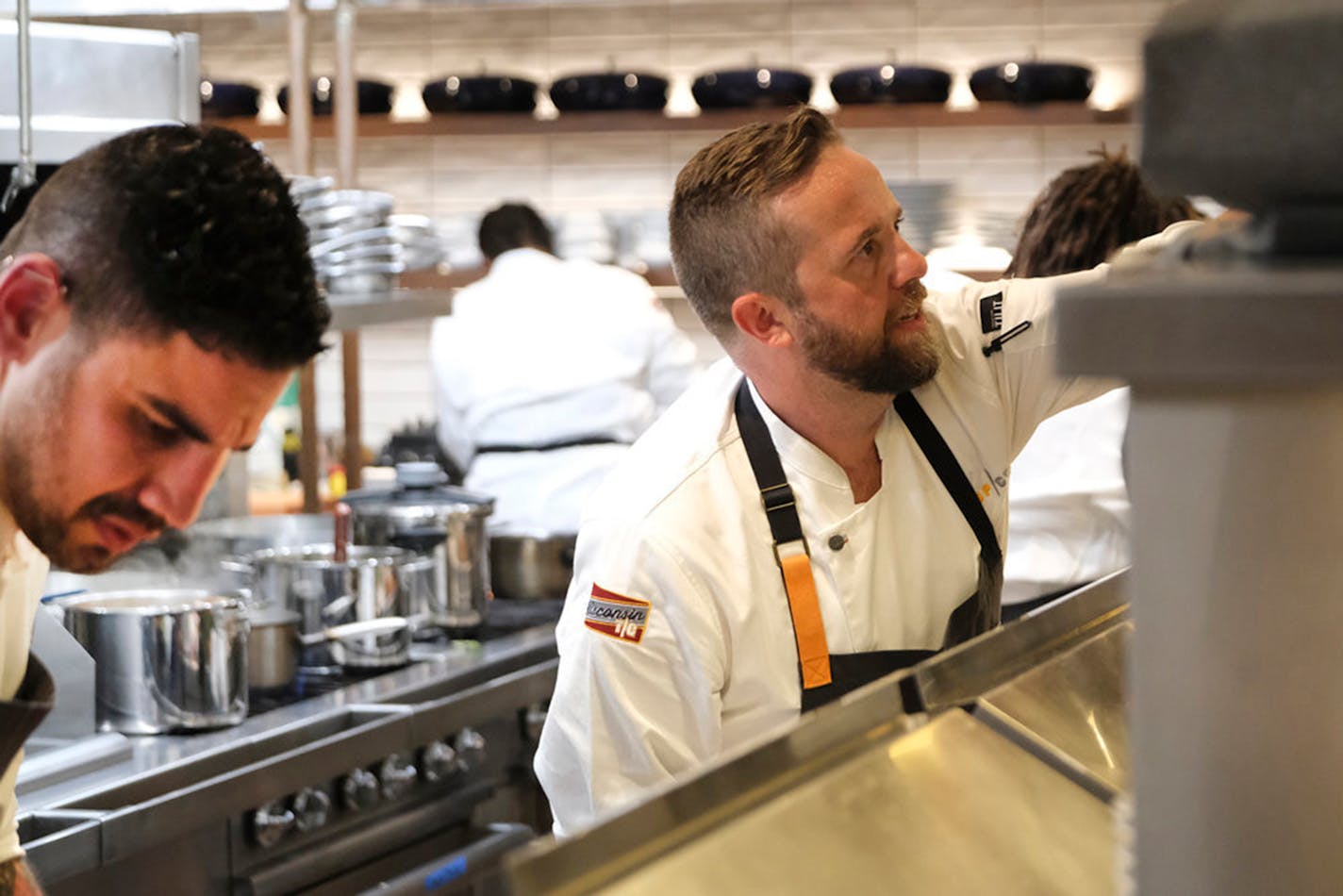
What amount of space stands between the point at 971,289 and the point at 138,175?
113 centimetres

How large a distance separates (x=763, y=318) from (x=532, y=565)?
191 cm

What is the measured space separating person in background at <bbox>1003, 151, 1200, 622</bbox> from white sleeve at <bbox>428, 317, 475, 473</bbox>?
6.97 feet

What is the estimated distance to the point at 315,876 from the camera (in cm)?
272

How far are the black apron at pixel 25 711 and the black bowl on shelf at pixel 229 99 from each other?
467 cm

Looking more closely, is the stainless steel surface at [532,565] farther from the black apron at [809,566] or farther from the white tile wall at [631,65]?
the white tile wall at [631,65]

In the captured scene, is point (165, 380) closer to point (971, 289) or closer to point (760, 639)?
point (760, 639)

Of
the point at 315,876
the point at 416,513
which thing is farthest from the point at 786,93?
the point at 315,876

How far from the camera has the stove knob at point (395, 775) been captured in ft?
9.46

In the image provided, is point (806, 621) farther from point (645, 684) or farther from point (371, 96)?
point (371, 96)

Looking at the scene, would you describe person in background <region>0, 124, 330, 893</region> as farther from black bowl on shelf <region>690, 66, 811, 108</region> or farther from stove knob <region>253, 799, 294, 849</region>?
black bowl on shelf <region>690, 66, 811, 108</region>

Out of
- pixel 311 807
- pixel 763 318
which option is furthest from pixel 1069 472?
pixel 311 807

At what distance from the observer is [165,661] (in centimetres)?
263

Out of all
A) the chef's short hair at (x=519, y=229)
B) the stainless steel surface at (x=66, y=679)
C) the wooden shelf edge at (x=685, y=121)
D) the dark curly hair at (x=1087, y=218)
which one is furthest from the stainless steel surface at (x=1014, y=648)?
the wooden shelf edge at (x=685, y=121)

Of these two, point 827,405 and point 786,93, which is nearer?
point 827,405
